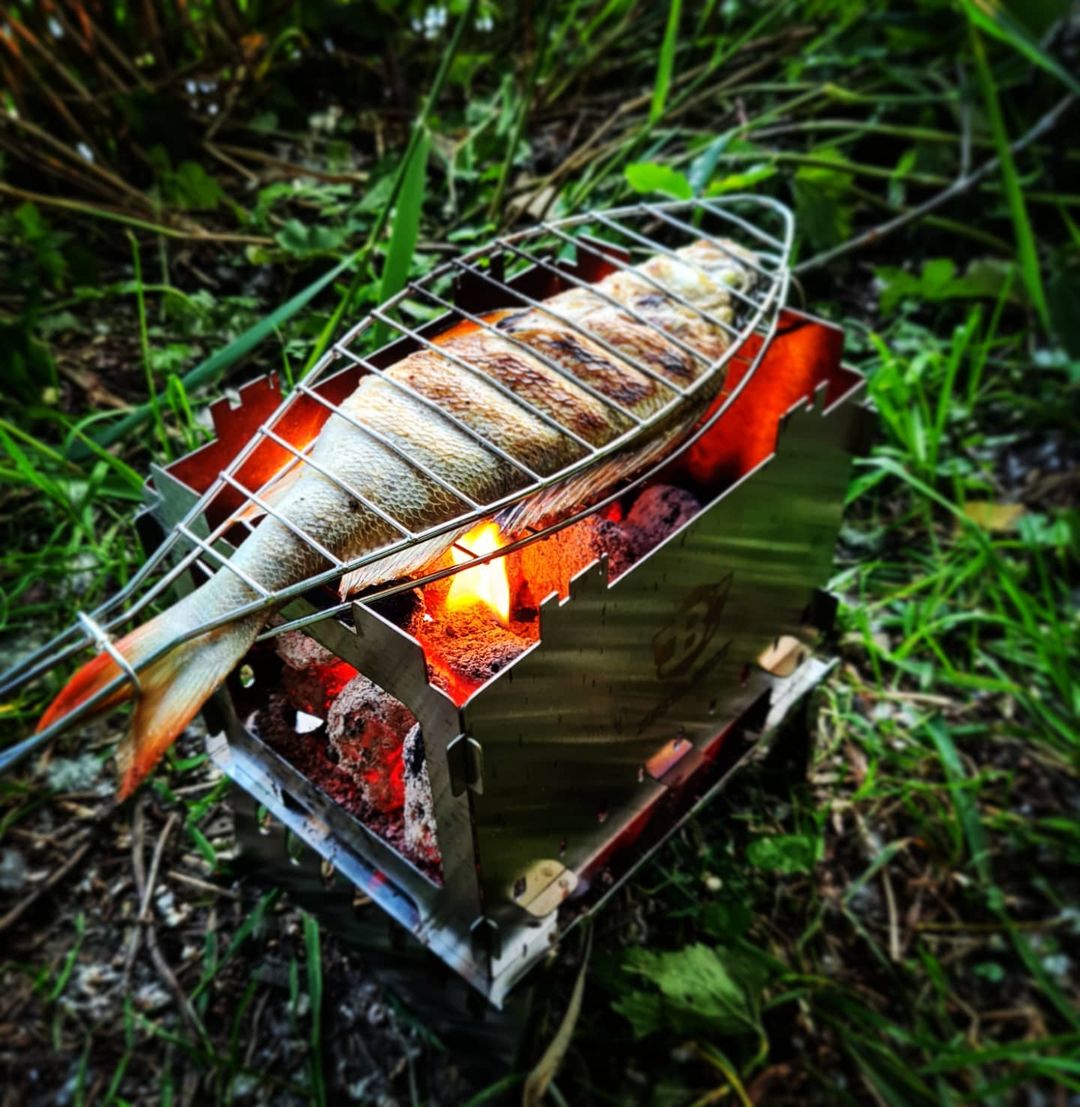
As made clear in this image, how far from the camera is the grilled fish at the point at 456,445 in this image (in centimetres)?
100

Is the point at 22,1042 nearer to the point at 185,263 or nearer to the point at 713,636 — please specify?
the point at 713,636

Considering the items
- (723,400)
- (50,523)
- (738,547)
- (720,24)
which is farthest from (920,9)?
(50,523)

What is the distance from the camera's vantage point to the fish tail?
3.07ft

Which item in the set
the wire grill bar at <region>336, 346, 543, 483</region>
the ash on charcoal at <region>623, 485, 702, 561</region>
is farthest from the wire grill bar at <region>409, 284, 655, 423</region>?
the ash on charcoal at <region>623, 485, 702, 561</region>

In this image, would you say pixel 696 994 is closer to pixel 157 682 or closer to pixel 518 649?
pixel 518 649

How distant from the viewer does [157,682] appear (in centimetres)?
97

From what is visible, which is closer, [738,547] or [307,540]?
[307,540]

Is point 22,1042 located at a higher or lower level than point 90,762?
lower

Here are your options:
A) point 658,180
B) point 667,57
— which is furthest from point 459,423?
point 667,57

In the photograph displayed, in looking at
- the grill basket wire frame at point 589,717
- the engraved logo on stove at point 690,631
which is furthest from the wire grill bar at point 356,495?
the engraved logo on stove at point 690,631

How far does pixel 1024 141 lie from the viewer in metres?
3.23

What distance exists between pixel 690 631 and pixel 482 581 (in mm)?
374

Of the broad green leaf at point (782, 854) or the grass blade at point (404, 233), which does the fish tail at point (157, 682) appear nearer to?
the grass blade at point (404, 233)

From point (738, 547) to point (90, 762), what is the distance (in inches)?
63.0
